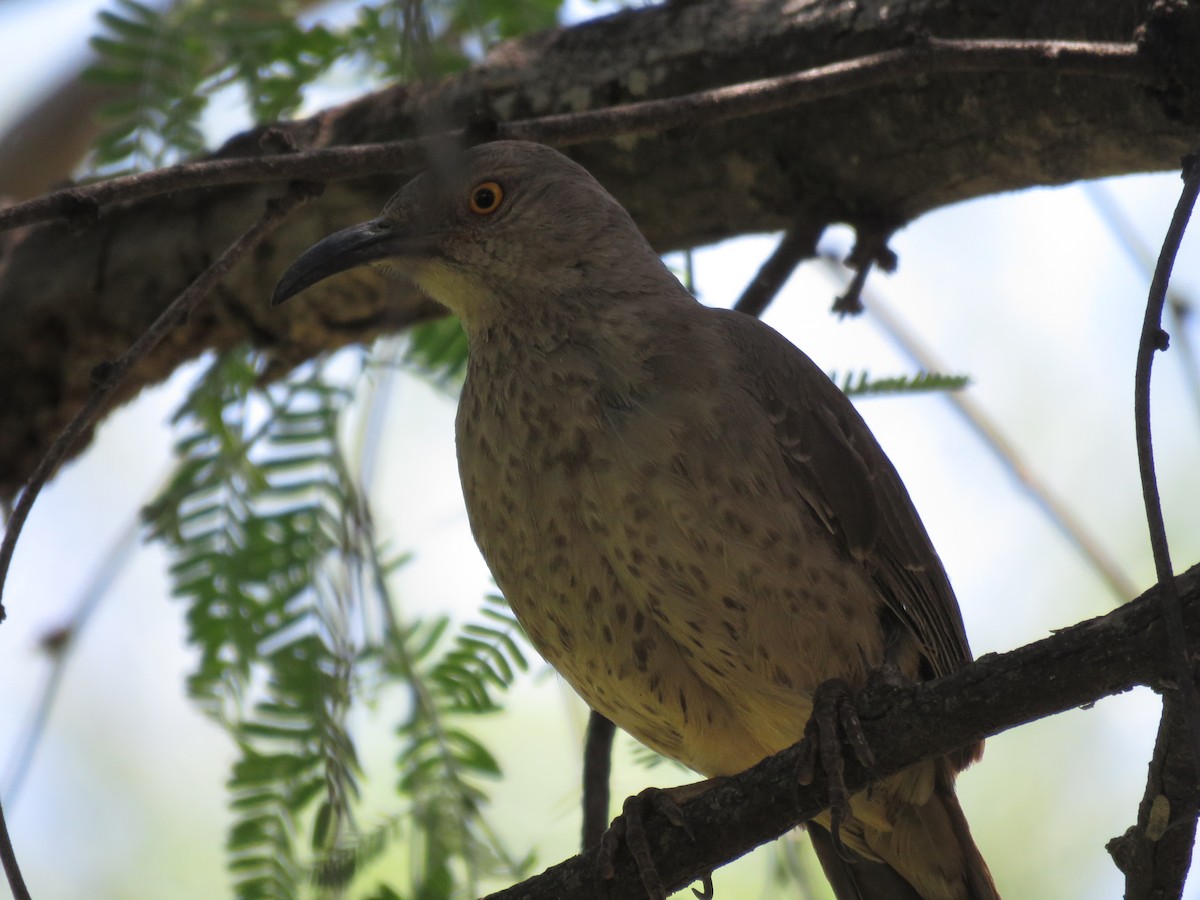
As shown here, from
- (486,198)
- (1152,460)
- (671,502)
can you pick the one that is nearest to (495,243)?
(486,198)

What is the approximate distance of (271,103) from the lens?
4.61m

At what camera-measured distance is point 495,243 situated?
382 centimetres

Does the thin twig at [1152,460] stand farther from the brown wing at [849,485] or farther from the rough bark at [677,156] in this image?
the brown wing at [849,485]

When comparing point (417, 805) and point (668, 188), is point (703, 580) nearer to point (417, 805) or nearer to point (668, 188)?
point (417, 805)

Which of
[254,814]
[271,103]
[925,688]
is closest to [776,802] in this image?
[925,688]

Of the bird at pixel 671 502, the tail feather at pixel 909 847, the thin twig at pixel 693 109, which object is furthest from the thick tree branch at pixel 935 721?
the thin twig at pixel 693 109

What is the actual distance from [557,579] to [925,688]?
3.32 feet

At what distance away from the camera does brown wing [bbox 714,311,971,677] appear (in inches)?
134

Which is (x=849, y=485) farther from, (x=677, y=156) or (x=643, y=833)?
(x=677, y=156)

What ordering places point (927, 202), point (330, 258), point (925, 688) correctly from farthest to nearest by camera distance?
point (927, 202) → point (330, 258) → point (925, 688)

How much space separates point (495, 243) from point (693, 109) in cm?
80

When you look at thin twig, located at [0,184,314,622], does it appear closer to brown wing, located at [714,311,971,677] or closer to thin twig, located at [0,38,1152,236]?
→ thin twig, located at [0,38,1152,236]

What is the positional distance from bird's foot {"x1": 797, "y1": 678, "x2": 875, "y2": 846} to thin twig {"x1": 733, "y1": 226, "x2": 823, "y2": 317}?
1.63m

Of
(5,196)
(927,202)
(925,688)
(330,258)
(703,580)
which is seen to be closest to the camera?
(925,688)
